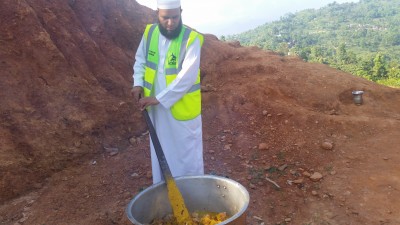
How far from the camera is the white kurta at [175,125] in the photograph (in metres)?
2.52

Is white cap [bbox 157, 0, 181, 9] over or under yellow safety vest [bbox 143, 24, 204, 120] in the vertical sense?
over

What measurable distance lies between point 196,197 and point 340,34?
287ft

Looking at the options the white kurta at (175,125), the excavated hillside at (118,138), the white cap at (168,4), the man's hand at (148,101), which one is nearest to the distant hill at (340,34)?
the excavated hillside at (118,138)

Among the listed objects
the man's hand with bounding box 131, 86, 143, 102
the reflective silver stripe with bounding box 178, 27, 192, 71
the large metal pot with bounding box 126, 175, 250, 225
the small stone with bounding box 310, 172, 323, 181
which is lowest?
the small stone with bounding box 310, 172, 323, 181

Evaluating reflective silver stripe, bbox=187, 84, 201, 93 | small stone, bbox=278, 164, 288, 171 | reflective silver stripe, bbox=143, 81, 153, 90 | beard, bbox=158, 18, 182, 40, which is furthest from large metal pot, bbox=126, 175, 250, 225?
small stone, bbox=278, 164, 288, 171

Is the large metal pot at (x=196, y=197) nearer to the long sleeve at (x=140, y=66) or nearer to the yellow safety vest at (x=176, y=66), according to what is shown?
the yellow safety vest at (x=176, y=66)

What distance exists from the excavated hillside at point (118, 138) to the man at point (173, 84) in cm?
80

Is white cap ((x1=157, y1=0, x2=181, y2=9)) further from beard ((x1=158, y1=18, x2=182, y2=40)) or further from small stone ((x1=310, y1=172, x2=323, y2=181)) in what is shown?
small stone ((x1=310, y1=172, x2=323, y2=181))

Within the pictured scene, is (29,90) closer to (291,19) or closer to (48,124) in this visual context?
(48,124)

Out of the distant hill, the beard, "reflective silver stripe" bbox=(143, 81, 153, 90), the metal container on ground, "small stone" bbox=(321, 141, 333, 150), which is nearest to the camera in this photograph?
the beard

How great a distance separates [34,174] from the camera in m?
3.50

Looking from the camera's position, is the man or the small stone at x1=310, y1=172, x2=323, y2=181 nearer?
the man

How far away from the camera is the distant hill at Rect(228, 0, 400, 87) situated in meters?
53.6

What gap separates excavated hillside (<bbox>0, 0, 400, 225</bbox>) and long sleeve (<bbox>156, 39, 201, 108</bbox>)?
48.7 inches
